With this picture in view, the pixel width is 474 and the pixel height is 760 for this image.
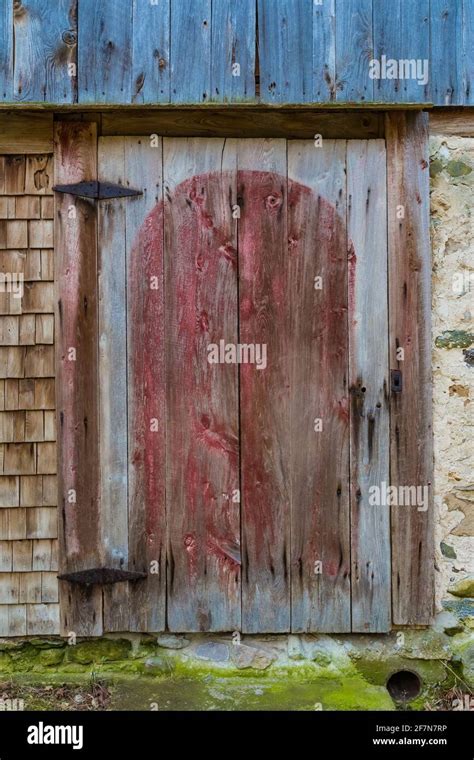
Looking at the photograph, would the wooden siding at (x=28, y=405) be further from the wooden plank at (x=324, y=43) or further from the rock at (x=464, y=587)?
the rock at (x=464, y=587)

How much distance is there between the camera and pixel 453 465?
337cm

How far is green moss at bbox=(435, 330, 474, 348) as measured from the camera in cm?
337

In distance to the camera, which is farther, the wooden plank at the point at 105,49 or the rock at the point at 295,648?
the rock at the point at 295,648

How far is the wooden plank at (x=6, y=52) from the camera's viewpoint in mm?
3258

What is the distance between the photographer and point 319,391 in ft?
11.0

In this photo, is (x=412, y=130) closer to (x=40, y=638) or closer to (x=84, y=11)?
(x=84, y=11)

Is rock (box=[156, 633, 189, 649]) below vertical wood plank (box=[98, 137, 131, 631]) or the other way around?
below

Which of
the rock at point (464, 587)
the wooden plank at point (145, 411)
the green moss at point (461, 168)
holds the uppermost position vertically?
the green moss at point (461, 168)

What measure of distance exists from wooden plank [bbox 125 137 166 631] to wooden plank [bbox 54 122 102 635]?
165 mm

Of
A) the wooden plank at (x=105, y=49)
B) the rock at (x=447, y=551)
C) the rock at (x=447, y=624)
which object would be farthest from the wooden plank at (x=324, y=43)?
the rock at (x=447, y=624)

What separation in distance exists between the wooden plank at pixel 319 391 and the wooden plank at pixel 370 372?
41 millimetres

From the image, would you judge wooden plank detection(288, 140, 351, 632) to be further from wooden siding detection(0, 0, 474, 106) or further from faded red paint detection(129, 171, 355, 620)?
wooden siding detection(0, 0, 474, 106)

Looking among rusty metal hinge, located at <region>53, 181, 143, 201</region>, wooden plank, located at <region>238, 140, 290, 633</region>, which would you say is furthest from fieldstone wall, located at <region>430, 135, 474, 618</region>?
rusty metal hinge, located at <region>53, 181, 143, 201</region>

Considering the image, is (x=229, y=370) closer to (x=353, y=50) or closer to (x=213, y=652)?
(x=213, y=652)
